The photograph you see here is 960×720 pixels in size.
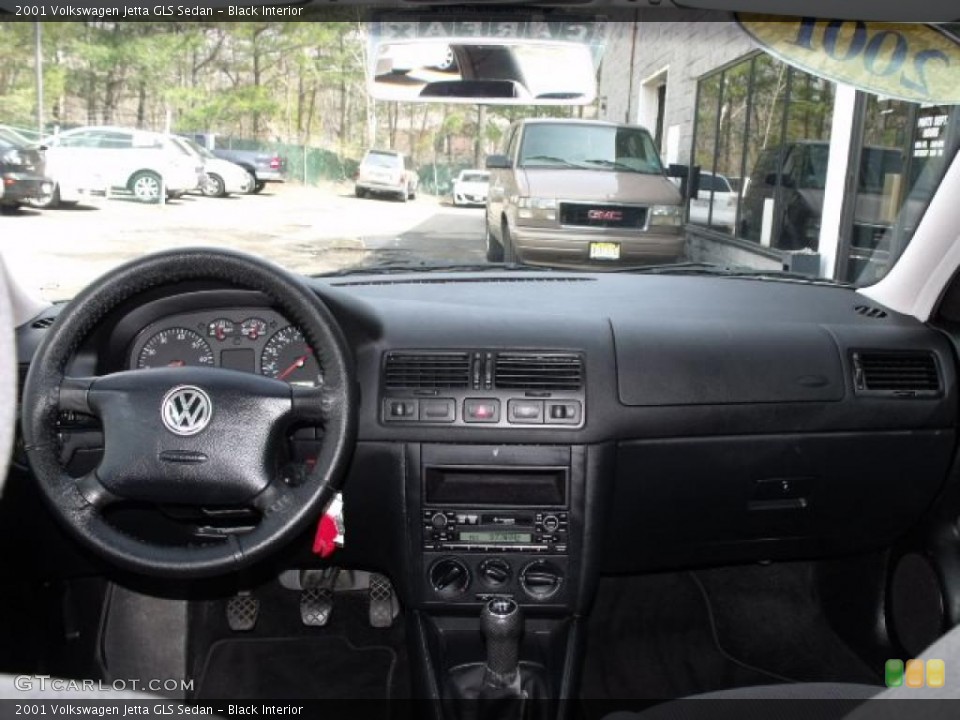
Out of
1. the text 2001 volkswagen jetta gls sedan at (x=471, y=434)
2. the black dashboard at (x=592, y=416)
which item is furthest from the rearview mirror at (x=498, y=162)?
the black dashboard at (x=592, y=416)

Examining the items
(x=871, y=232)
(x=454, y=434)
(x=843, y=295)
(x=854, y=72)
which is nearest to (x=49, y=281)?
(x=454, y=434)

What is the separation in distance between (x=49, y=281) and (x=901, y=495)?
268cm

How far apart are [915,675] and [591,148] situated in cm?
492

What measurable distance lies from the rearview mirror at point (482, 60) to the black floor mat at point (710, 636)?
→ 1.86 metres

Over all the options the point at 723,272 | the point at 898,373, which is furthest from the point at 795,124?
the point at 898,373

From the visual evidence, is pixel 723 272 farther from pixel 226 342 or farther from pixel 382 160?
pixel 226 342

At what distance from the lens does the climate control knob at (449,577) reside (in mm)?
2809

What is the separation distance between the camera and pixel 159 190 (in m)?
3.01

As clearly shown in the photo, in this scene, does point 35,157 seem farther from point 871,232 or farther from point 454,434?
point 871,232

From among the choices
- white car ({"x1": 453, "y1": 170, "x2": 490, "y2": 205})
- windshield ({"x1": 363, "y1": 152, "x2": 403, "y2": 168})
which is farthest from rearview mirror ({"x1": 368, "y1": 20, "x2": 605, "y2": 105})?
white car ({"x1": 453, "y1": 170, "x2": 490, "y2": 205})

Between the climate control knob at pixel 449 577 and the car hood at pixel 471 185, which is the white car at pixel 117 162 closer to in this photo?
the car hood at pixel 471 185

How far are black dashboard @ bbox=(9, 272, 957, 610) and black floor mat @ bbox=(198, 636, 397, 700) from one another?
57 centimetres

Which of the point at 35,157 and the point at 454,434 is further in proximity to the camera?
the point at 35,157

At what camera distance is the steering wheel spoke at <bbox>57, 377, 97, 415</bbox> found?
81.8 inches
